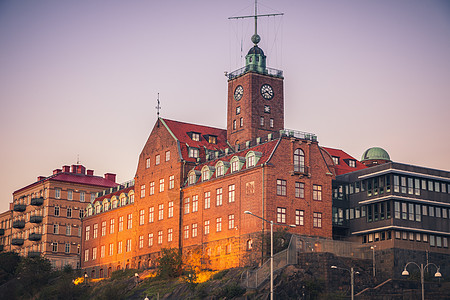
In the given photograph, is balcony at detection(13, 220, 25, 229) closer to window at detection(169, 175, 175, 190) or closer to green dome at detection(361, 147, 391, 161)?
window at detection(169, 175, 175, 190)

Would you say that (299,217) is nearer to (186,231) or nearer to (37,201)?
(186,231)

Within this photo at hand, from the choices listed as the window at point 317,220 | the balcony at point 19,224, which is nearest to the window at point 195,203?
the window at point 317,220

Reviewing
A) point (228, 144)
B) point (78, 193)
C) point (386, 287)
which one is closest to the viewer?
point (386, 287)

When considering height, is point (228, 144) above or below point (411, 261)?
above

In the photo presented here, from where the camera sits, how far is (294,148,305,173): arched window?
9562 centimetres

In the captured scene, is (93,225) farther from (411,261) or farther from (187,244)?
(411,261)

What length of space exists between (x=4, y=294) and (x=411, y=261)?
201ft

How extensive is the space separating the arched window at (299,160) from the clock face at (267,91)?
642 inches

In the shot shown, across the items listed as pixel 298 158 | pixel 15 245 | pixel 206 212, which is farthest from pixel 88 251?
pixel 298 158

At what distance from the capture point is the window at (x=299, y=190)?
95250 mm

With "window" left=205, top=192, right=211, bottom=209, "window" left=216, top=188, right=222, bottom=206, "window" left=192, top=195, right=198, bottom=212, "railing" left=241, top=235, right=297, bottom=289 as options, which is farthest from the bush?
"railing" left=241, top=235, right=297, bottom=289

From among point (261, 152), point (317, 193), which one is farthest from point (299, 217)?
point (261, 152)

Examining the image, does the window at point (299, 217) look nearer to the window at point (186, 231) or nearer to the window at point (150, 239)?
the window at point (186, 231)

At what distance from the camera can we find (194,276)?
92.8m
